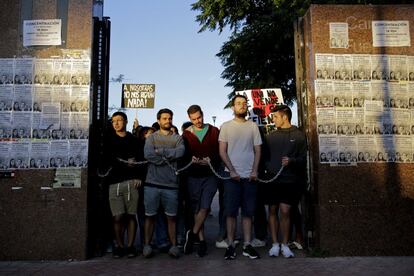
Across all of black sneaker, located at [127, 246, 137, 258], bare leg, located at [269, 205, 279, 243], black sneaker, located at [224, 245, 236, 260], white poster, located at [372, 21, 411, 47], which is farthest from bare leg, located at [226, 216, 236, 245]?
white poster, located at [372, 21, 411, 47]

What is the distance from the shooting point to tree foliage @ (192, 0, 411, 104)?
64.8 ft

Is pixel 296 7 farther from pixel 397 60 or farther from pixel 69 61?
pixel 69 61

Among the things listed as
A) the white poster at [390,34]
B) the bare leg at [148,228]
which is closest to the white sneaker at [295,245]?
the bare leg at [148,228]

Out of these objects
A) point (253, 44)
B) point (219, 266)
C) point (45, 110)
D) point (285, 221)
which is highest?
point (253, 44)

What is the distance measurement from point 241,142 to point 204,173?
74cm

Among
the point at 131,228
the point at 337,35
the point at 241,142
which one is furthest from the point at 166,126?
the point at 337,35

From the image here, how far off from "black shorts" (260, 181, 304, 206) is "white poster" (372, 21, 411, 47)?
7.84 feet

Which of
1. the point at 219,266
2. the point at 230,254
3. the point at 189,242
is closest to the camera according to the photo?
the point at 219,266

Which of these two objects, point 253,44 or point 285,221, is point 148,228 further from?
point 253,44

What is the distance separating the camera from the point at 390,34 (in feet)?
21.2

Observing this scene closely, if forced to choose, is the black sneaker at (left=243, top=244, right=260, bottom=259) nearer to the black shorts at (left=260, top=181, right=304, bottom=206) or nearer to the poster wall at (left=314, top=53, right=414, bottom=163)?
the black shorts at (left=260, top=181, right=304, bottom=206)

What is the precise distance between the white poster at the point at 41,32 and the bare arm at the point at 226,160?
9.09 feet

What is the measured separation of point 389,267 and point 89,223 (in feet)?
13.3

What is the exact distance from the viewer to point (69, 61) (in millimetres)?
6324
